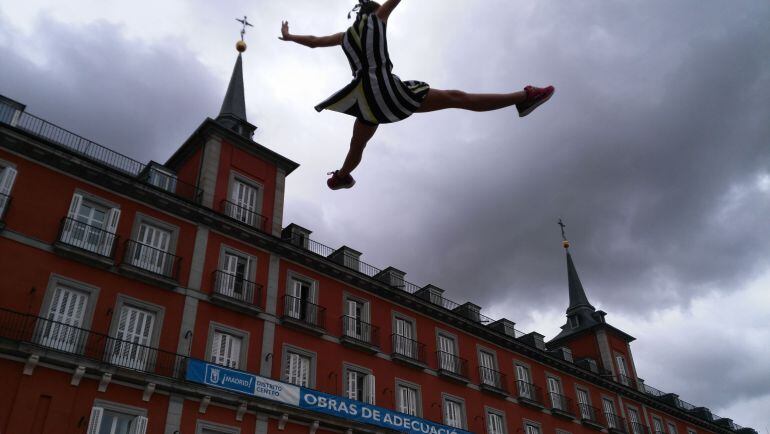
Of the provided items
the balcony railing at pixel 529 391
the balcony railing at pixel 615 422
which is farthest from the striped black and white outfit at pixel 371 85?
the balcony railing at pixel 615 422

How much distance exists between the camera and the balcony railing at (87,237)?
21.2m

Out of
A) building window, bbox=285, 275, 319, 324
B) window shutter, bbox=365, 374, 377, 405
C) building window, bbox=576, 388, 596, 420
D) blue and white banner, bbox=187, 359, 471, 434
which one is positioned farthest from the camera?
building window, bbox=576, 388, 596, 420

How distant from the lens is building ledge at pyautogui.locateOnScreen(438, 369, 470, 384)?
31.0 m

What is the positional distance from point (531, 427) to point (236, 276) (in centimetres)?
1903

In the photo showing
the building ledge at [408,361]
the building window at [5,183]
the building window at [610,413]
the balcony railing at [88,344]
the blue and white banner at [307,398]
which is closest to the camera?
the balcony railing at [88,344]

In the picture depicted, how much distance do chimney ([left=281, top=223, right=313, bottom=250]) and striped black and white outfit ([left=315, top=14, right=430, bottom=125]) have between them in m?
23.0

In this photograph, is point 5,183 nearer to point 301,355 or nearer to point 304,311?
point 304,311

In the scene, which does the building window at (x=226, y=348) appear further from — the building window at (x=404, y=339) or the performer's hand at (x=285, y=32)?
the performer's hand at (x=285, y=32)

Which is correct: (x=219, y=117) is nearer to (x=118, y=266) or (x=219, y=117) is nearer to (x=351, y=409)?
(x=118, y=266)

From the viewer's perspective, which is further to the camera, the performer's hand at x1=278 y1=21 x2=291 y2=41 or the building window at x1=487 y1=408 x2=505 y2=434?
the building window at x1=487 y1=408 x2=505 y2=434

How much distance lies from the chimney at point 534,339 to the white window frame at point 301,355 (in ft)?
56.7

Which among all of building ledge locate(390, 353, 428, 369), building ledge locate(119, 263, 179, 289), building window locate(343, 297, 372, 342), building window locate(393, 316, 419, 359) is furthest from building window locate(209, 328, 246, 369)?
building window locate(393, 316, 419, 359)

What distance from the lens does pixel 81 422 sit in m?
19.0

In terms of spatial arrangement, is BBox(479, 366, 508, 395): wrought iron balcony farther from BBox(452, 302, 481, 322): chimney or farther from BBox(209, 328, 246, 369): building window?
BBox(209, 328, 246, 369): building window
